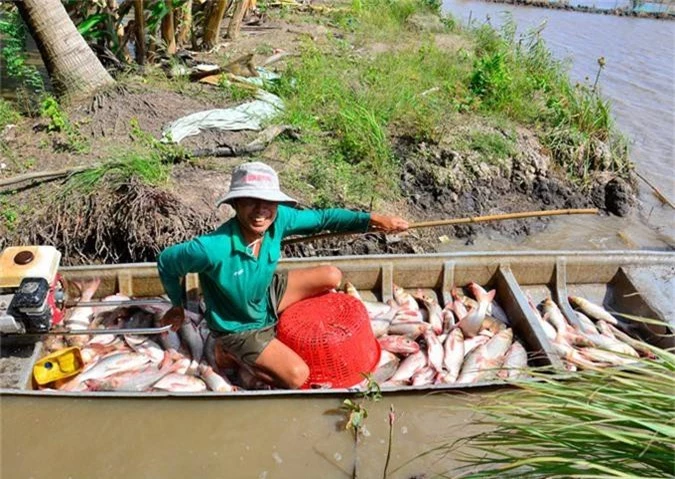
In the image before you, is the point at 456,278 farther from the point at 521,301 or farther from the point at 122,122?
the point at 122,122

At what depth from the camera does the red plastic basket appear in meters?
3.68

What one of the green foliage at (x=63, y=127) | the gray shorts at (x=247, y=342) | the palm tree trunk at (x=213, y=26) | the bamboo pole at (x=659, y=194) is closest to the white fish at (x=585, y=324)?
the gray shorts at (x=247, y=342)

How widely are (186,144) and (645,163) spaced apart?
274 inches

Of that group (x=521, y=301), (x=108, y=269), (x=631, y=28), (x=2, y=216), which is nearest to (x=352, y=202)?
(x=521, y=301)

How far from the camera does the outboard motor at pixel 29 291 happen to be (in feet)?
11.2

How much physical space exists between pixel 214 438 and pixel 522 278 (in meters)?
2.85

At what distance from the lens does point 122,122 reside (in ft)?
22.0

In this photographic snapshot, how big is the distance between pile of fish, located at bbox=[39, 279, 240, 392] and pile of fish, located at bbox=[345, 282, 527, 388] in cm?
102

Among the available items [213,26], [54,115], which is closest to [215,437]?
[54,115]

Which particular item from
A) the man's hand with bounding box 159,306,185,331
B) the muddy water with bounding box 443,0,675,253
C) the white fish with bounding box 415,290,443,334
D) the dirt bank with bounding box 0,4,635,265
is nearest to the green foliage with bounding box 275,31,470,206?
the dirt bank with bounding box 0,4,635,265

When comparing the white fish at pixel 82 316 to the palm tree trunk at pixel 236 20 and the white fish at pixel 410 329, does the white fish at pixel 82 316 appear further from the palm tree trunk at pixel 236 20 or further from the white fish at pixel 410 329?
the palm tree trunk at pixel 236 20

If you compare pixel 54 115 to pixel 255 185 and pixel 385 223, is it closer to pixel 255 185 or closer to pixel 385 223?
pixel 255 185

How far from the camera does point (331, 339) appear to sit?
365 cm

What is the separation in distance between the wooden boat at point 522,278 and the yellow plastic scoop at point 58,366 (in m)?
0.79
